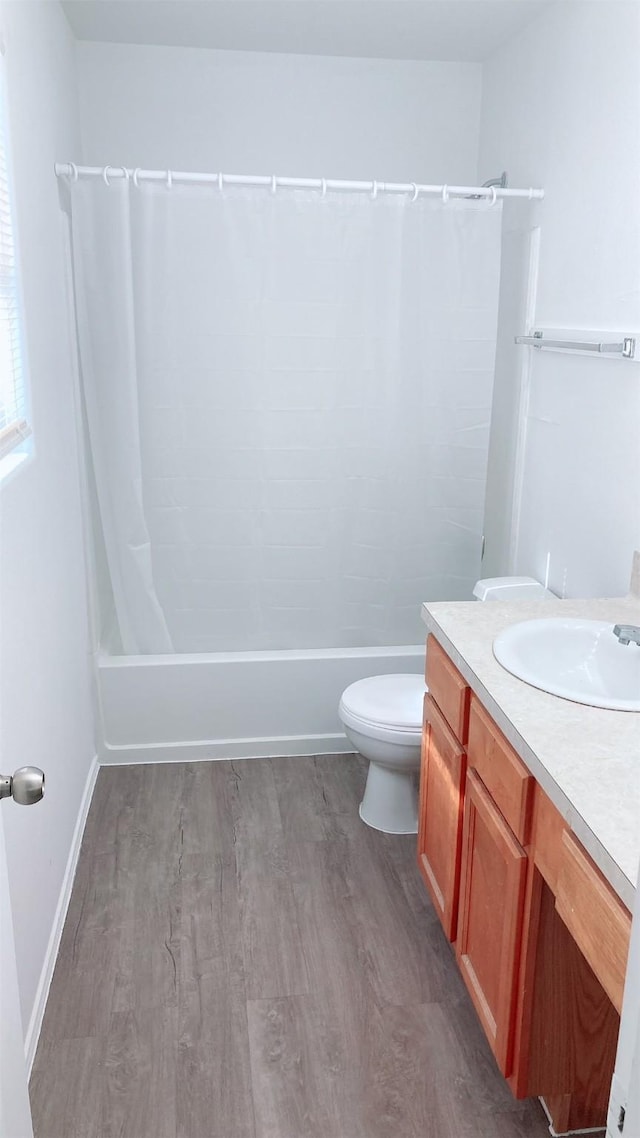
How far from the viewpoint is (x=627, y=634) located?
181 centimetres

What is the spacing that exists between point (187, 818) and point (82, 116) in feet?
7.96

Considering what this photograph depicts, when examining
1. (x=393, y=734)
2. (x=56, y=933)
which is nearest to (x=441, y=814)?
(x=393, y=734)

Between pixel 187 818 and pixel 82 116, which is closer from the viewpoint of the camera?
pixel 187 818

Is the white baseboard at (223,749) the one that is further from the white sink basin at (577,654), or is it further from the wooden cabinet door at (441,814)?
the white sink basin at (577,654)

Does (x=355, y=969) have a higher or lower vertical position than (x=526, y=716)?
lower

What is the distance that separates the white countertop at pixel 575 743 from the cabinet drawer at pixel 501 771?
3 cm

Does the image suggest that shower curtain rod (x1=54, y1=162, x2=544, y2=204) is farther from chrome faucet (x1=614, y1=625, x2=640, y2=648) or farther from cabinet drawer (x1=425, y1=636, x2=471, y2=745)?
chrome faucet (x1=614, y1=625, x2=640, y2=648)

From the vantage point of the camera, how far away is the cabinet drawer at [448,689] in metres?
1.96

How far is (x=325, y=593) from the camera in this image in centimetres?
330

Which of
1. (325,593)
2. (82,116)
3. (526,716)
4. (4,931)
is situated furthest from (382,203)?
(4,931)

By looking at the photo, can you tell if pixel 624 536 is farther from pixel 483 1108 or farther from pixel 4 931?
pixel 4 931

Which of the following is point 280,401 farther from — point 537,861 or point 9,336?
point 537,861

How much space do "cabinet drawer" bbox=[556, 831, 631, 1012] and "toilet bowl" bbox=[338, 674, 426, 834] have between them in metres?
1.19

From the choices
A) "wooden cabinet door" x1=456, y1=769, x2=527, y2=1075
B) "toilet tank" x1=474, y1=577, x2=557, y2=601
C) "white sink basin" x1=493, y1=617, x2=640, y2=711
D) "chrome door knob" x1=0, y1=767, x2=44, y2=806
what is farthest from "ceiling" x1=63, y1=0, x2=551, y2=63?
"chrome door knob" x1=0, y1=767, x2=44, y2=806
